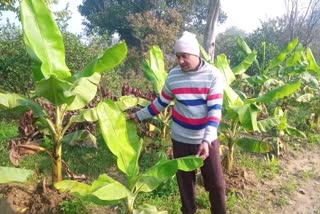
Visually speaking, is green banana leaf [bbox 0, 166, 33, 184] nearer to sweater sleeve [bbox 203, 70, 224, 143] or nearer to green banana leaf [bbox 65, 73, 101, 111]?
green banana leaf [bbox 65, 73, 101, 111]

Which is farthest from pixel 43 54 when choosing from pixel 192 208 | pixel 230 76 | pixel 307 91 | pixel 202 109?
pixel 307 91

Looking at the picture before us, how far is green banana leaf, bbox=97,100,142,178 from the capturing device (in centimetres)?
307

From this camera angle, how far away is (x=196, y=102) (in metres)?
3.32

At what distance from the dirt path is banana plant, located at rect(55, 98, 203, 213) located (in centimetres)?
188

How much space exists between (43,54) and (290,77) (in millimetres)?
6927

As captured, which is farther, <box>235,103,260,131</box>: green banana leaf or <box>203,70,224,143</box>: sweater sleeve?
<box>235,103,260,131</box>: green banana leaf

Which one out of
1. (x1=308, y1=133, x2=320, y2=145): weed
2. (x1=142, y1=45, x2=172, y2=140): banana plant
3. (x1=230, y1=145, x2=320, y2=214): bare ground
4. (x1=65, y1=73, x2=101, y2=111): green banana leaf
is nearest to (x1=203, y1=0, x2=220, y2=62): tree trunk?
(x1=308, y1=133, x2=320, y2=145): weed

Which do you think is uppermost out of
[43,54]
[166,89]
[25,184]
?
[43,54]

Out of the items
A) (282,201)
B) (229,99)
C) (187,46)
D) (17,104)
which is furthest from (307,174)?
(17,104)

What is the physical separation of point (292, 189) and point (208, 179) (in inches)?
84.5

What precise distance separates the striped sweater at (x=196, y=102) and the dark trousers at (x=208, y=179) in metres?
0.11

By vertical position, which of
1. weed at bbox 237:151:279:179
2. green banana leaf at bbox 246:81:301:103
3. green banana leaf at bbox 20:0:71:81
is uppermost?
green banana leaf at bbox 20:0:71:81

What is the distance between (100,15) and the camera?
2042cm

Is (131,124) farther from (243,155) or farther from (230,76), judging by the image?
(243,155)
